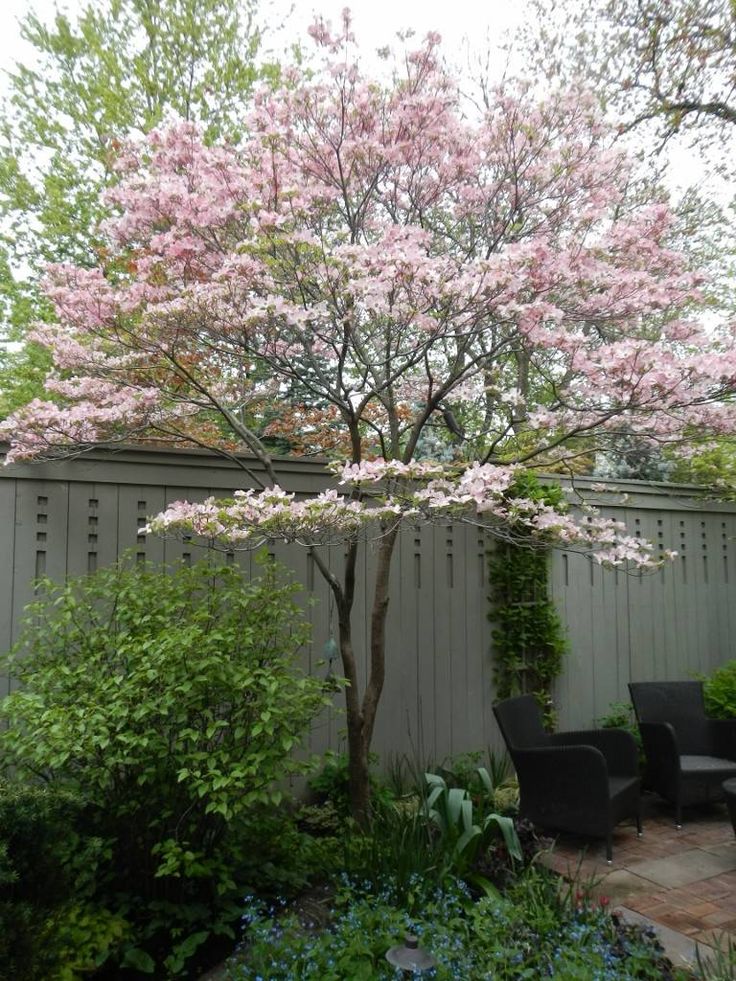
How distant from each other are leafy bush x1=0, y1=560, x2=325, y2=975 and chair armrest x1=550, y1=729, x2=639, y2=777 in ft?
6.10

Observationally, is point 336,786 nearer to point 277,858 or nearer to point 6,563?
point 277,858

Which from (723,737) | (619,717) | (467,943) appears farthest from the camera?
(619,717)

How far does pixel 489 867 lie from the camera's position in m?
3.25

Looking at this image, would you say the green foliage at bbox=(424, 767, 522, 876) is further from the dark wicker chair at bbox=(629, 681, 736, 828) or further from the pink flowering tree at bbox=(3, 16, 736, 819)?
the dark wicker chair at bbox=(629, 681, 736, 828)

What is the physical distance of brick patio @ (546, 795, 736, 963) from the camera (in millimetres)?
3068

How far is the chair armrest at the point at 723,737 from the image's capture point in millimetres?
4707

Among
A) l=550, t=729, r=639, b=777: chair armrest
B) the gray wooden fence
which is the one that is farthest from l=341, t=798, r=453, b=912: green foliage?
l=550, t=729, r=639, b=777: chair armrest

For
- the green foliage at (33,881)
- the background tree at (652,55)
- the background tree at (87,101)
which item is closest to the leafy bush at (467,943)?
the green foliage at (33,881)

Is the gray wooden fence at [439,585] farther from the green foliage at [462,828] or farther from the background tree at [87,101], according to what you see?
the background tree at [87,101]

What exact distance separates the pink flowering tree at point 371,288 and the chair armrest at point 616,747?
102 cm

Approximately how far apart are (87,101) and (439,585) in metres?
7.73

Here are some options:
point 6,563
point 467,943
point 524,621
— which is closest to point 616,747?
point 524,621

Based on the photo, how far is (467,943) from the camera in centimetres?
258

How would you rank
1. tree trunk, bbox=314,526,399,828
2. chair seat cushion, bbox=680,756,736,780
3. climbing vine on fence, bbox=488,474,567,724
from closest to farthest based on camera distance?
tree trunk, bbox=314,526,399,828, chair seat cushion, bbox=680,756,736,780, climbing vine on fence, bbox=488,474,567,724
